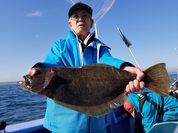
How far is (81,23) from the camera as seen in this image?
3676 mm

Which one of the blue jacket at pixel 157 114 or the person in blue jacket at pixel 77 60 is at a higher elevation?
the person in blue jacket at pixel 77 60

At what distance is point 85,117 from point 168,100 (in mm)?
3141

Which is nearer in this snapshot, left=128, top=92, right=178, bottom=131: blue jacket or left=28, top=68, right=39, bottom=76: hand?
left=28, top=68, right=39, bottom=76: hand

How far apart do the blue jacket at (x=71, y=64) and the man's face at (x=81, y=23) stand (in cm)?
12

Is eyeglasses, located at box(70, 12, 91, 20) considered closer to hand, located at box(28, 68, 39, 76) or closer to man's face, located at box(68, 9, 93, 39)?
man's face, located at box(68, 9, 93, 39)

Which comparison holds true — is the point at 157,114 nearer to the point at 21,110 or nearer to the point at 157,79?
the point at 157,79

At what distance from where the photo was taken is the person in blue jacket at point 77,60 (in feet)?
10.1

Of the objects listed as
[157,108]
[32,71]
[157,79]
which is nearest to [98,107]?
[157,79]

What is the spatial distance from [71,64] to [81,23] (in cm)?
73

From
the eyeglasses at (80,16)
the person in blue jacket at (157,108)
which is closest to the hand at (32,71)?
the eyeglasses at (80,16)

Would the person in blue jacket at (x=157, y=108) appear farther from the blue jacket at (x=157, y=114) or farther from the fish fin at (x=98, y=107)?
the fish fin at (x=98, y=107)

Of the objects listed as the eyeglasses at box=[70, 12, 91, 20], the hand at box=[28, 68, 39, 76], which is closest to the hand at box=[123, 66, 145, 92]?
the hand at box=[28, 68, 39, 76]

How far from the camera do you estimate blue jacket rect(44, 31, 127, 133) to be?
10.5ft

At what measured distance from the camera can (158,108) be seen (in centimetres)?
548
